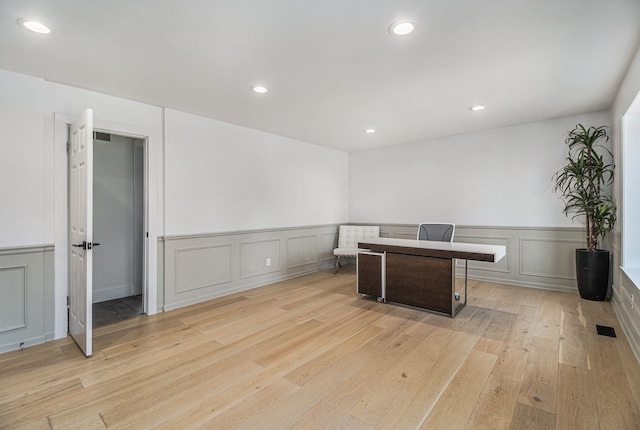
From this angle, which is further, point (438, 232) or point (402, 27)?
point (438, 232)

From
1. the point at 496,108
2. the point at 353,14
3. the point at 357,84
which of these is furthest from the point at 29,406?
the point at 496,108

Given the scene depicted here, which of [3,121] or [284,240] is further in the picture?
[284,240]

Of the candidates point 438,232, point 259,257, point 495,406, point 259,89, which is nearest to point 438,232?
point 438,232

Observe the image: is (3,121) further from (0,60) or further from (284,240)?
(284,240)

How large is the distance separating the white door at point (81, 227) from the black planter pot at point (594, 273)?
5209 mm

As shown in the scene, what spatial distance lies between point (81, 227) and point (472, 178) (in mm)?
5066

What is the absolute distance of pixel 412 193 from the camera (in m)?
5.39

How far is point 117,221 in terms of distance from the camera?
407cm

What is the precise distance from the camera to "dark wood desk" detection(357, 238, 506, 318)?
3.07 meters

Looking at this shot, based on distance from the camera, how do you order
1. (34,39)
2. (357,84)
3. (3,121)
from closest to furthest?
(34,39)
(3,121)
(357,84)

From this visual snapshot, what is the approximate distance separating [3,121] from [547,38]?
4345 mm

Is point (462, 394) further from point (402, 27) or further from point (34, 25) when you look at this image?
point (34, 25)

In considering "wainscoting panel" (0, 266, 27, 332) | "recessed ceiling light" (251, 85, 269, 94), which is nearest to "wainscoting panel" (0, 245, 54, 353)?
"wainscoting panel" (0, 266, 27, 332)

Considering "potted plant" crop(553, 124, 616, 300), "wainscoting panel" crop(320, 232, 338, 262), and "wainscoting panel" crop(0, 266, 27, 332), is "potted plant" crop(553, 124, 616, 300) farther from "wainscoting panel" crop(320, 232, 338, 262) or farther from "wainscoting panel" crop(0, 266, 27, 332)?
"wainscoting panel" crop(0, 266, 27, 332)
